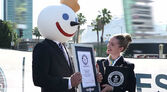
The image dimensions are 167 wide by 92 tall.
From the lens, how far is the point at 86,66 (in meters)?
2.76

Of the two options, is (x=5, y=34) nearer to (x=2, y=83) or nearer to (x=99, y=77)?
(x=2, y=83)

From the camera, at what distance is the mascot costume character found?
2543mm

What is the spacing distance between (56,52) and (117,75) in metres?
0.66

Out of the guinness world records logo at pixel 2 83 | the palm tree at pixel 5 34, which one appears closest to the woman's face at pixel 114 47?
the guinness world records logo at pixel 2 83

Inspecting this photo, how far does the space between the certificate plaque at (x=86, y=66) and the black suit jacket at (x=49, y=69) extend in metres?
0.13

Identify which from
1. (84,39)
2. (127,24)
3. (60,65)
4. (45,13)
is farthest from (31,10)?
(84,39)

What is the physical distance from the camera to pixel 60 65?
265 cm

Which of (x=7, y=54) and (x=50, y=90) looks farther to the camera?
(x=7, y=54)

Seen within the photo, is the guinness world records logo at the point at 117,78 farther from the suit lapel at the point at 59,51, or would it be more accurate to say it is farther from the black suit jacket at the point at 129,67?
the suit lapel at the point at 59,51

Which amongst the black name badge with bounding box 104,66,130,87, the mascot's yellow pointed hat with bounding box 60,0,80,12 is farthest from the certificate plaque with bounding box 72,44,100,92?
the mascot's yellow pointed hat with bounding box 60,0,80,12


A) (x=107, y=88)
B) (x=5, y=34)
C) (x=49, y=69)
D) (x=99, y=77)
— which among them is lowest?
(x=107, y=88)

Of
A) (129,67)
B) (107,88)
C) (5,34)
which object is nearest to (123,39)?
(129,67)

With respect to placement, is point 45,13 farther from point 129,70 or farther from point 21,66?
point 21,66

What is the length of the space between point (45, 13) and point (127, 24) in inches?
99.7
